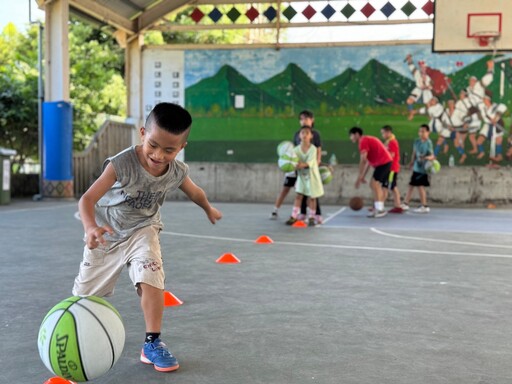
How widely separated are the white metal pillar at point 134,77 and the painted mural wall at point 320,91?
1.67 metres

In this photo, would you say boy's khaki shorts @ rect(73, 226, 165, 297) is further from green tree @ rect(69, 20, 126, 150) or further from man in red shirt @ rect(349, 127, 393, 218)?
green tree @ rect(69, 20, 126, 150)

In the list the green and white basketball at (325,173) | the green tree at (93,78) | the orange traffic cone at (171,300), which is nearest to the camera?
the orange traffic cone at (171,300)

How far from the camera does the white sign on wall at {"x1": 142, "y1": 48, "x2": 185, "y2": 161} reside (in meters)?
20.3

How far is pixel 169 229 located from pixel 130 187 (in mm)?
6462

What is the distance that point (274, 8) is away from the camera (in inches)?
760

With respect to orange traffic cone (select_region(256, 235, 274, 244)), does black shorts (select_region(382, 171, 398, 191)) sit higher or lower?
higher

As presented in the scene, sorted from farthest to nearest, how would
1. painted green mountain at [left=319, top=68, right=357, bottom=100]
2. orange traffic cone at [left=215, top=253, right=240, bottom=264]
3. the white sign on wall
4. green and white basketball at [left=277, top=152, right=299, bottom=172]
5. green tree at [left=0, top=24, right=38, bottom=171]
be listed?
the white sign on wall
painted green mountain at [left=319, top=68, right=357, bottom=100]
green tree at [left=0, top=24, right=38, bottom=171]
green and white basketball at [left=277, top=152, right=299, bottom=172]
orange traffic cone at [left=215, top=253, right=240, bottom=264]

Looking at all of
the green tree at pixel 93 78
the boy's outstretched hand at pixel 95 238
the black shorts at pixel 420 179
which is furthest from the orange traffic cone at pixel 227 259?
the green tree at pixel 93 78

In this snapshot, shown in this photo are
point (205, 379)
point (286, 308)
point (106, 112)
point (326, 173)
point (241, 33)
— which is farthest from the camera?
point (241, 33)

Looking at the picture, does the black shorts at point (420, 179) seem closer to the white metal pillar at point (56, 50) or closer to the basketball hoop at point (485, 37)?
the basketball hoop at point (485, 37)

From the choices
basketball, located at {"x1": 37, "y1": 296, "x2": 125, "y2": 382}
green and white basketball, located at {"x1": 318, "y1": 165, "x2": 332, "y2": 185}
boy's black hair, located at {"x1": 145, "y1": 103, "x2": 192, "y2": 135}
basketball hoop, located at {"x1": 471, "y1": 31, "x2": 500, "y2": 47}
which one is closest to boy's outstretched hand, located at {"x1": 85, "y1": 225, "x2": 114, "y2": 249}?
basketball, located at {"x1": 37, "y1": 296, "x2": 125, "y2": 382}

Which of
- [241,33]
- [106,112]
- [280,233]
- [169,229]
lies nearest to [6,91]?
[106,112]

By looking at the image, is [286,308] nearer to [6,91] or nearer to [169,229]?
[169,229]

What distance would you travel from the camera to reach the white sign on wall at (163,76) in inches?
798
